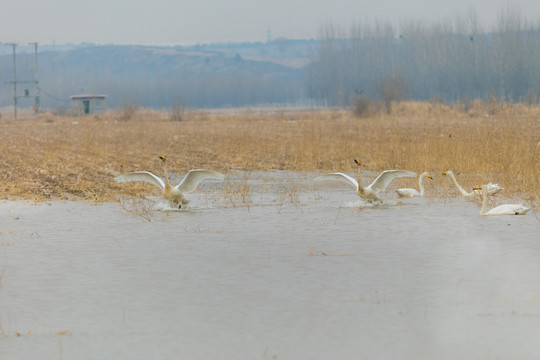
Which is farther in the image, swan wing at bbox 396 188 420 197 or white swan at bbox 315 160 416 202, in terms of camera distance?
swan wing at bbox 396 188 420 197

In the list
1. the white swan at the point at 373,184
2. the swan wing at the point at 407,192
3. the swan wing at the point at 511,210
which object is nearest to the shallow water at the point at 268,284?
the swan wing at the point at 511,210

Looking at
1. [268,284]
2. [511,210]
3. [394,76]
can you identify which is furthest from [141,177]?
[394,76]

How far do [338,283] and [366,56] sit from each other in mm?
92324

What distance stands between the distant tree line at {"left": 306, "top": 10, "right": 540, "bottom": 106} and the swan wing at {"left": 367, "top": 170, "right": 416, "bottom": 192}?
5443 centimetres

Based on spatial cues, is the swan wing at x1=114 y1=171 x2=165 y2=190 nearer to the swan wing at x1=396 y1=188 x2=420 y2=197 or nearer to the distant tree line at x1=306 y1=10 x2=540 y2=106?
the swan wing at x1=396 y1=188 x2=420 y2=197

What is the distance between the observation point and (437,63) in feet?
289

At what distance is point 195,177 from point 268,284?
452 centimetres

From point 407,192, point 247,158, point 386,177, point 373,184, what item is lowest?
point 247,158

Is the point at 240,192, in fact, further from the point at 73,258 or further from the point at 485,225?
the point at 73,258

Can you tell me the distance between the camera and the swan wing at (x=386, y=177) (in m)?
11.2

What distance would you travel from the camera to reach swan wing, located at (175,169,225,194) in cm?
1095

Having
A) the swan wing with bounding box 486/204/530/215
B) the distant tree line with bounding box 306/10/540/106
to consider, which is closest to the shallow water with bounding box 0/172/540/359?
the swan wing with bounding box 486/204/530/215

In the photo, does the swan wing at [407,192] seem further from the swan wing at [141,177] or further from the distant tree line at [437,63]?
the distant tree line at [437,63]

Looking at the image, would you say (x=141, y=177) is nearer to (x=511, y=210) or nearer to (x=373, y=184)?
(x=373, y=184)
